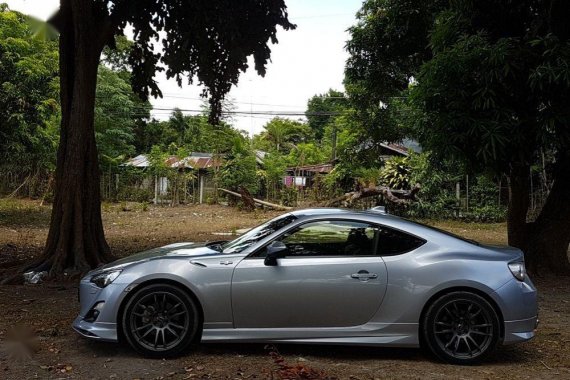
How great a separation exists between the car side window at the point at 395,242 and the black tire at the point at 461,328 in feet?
1.76

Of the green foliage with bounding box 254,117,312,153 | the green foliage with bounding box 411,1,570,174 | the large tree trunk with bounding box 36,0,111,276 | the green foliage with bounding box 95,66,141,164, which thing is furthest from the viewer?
the green foliage with bounding box 254,117,312,153

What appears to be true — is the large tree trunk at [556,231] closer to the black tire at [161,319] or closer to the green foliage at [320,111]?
the black tire at [161,319]

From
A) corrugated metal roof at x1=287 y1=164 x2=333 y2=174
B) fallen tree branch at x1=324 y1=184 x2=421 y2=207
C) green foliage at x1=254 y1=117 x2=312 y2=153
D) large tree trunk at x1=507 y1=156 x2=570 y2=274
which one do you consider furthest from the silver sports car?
green foliage at x1=254 y1=117 x2=312 y2=153

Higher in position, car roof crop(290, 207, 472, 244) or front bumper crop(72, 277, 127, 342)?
car roof crop(290, 207, 472, 244)

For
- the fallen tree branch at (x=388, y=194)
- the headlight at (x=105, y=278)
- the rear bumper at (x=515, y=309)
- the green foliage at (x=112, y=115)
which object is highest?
the green foliage at (x=112, y=115)

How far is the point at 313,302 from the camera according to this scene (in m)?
4.80

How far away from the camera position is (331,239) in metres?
5.15

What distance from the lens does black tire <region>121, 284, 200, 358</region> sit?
15.6 feet

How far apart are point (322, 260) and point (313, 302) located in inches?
15.3

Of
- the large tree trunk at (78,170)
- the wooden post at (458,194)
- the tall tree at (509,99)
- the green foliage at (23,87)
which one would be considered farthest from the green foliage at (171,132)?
the tall tree at (509,99)

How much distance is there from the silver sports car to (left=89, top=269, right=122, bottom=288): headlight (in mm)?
13

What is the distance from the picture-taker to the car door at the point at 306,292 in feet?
15.7

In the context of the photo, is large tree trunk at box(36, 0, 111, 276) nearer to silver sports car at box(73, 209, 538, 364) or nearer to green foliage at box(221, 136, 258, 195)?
silver sports car at box(73, 209, 538, 364)

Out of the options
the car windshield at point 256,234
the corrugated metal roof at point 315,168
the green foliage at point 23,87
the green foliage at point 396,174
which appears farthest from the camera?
the corrugated metal roof at point 315,168
